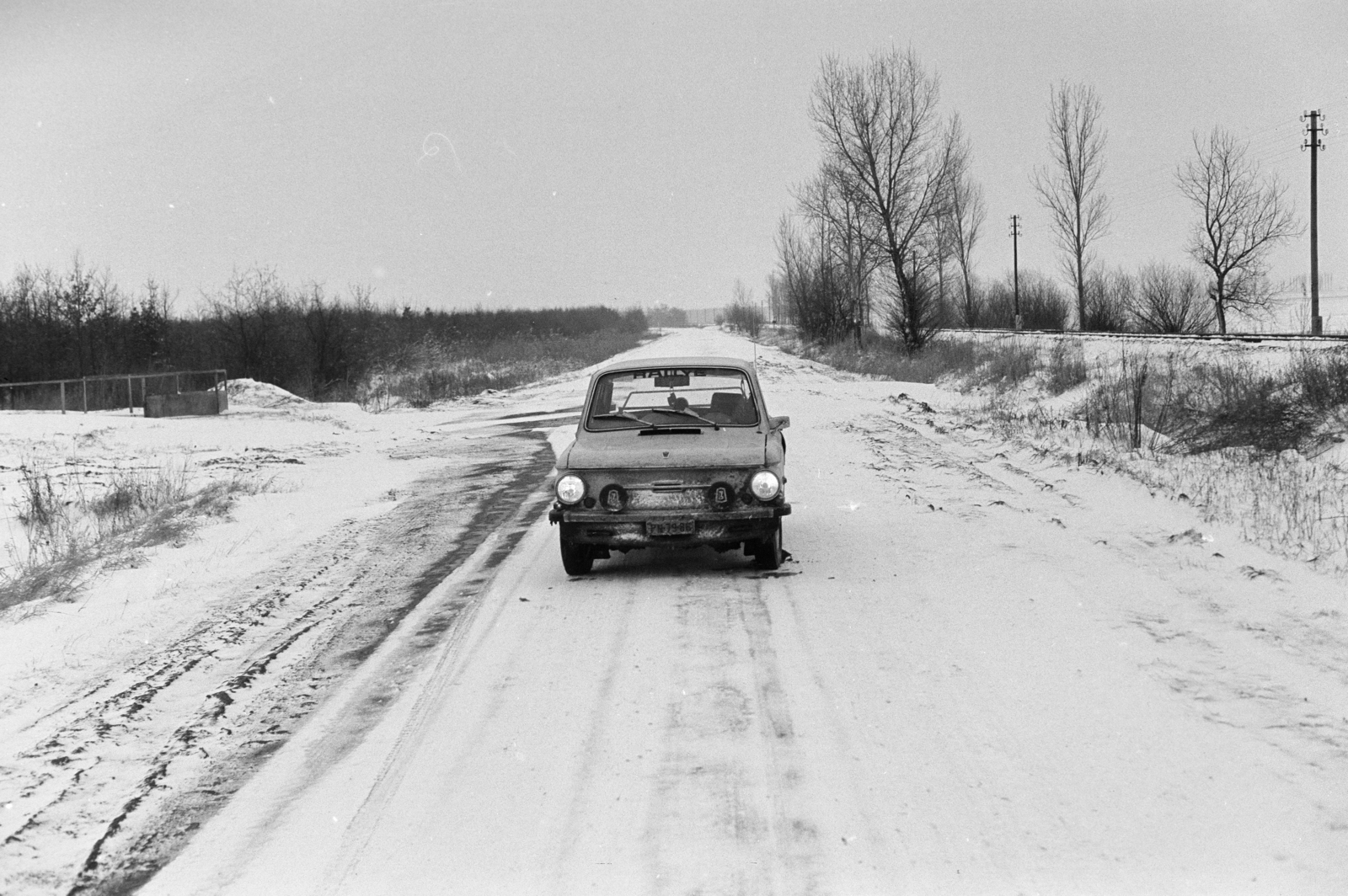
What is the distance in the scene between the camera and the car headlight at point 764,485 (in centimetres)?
748

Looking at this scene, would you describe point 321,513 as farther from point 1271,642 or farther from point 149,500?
point 1271,642

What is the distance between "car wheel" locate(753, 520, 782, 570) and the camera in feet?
25.5

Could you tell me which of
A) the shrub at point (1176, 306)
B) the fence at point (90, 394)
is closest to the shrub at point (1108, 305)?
the shrub at point (1176, 306)

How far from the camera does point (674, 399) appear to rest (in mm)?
8867

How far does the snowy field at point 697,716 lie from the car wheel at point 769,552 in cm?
13

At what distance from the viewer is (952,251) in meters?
70.2

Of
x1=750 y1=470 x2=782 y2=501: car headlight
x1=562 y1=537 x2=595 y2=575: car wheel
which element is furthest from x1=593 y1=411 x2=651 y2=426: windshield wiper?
x1=750 y1=470 x2=782 y2=501: car headlight

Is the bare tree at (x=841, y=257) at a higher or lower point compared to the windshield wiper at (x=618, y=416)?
higher

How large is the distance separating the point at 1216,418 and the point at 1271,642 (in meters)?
8.04

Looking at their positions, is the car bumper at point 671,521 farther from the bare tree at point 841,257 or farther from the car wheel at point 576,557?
the bare tree at point 841,257

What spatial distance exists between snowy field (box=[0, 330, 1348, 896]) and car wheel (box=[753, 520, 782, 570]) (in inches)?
5.0

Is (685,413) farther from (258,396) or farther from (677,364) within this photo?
(258,396)

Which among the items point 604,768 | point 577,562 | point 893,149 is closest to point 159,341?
point 893,149

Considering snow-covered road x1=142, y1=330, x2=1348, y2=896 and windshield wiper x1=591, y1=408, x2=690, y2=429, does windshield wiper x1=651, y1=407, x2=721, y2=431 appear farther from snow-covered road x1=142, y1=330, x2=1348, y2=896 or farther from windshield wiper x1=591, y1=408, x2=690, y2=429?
snow-covered road x1=142, y1=330, x2=1348, y2=896
